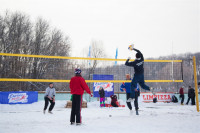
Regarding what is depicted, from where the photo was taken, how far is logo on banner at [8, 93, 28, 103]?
40.9ft

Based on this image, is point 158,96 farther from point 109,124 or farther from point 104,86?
point 109,124

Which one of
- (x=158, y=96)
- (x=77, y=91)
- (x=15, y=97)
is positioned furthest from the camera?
(x=158, y=96)

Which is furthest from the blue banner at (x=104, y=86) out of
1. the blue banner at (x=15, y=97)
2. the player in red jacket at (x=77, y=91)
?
the player in red jacket at (x=77, y=91)

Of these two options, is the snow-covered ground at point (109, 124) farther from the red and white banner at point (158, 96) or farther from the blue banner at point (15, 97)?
the red and white banner at point (158, 96)

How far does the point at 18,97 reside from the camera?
12.7 metres

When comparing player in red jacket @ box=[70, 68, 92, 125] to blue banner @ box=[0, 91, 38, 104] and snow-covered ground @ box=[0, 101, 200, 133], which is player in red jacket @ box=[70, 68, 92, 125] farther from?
blue banner @ box=[0, 91, 38, 104]

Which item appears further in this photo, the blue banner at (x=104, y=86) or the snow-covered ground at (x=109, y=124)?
the blue banner at (x=104, y=86)

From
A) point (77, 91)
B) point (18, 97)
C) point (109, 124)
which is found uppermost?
point (77, 91)

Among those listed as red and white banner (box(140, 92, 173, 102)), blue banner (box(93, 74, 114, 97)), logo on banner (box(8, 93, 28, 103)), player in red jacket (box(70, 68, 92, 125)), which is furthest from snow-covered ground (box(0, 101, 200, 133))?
red and white banner (box(140, 92, 173, 102))

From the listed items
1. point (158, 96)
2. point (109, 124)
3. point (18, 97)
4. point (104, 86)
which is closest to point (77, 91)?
point (109, 124)

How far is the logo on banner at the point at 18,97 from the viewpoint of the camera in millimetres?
12469

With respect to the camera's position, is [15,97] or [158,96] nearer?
[15,97]

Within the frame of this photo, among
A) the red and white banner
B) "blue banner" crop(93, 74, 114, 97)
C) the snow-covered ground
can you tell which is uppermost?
"blue banner" crop(93, 74, 114, 97)

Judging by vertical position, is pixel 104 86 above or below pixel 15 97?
above
